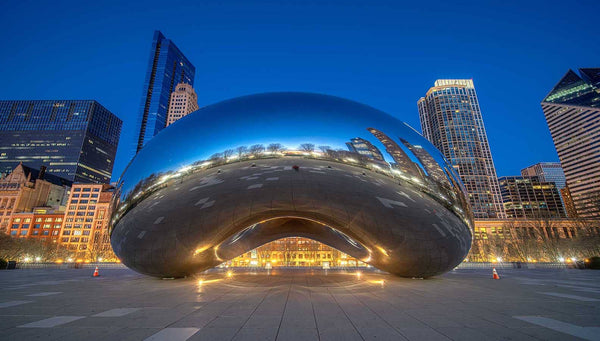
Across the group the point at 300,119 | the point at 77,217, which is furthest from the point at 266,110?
the point at 77,217

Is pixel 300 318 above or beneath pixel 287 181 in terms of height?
beneath

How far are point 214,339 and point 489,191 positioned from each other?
16591 cm

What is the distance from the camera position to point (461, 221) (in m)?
7.34

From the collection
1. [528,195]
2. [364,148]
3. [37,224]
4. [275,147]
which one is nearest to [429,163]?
[364,148]

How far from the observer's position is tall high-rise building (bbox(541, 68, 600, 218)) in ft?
409

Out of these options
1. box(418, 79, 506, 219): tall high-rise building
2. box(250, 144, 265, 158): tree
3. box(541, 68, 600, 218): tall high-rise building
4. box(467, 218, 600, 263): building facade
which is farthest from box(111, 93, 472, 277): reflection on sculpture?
box(541, 68, 600, 218): tall high-rise building

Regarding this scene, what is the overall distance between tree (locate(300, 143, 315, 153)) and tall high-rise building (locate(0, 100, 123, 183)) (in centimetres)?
19138

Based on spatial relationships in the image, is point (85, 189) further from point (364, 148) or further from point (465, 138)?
point (465, 138)

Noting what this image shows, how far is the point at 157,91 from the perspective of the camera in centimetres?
18138

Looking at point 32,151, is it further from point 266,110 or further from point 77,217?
point 266,110

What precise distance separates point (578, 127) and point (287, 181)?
202m

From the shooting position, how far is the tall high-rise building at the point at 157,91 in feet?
559

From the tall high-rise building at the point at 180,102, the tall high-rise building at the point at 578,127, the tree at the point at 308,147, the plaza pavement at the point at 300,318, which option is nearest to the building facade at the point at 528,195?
the tall high-rise building at the point at 578,127

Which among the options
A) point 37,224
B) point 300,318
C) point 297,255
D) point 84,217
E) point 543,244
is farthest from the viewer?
point 37,224
